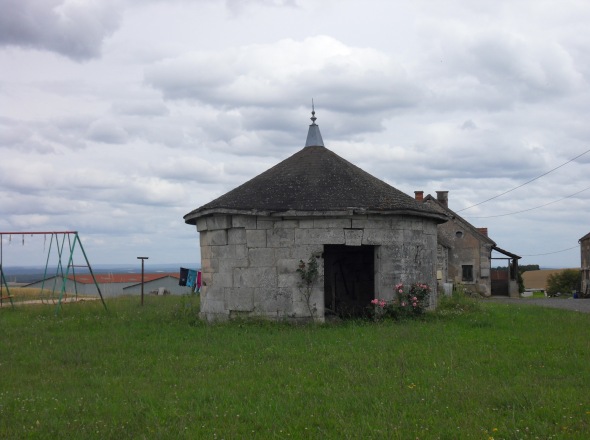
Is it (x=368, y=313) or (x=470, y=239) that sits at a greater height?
(x=470, y=239)

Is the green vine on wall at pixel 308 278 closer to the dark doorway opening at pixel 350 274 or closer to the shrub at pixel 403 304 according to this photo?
the shrub at pixel 403 304

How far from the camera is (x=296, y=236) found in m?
13.6

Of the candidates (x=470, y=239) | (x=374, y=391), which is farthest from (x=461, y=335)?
(x=470, y=239)

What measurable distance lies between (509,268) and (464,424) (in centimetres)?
3525

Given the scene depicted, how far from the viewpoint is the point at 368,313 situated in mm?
14750

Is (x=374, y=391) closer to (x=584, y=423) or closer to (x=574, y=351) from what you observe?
(x=584, y=423)

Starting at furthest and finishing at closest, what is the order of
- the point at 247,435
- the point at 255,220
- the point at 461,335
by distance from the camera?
1. the point at 255,220
2. the point at 461,335
3. the point at 247,435

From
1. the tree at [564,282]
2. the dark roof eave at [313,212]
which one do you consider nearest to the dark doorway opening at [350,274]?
the dark roof eave at [313,212]

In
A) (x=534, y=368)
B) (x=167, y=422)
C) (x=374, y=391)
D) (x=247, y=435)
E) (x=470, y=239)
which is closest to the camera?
(x=247, y=435)

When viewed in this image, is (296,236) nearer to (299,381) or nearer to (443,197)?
(299,381)

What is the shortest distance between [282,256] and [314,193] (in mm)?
1586

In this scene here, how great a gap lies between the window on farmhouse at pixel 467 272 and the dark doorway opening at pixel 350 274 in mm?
21498

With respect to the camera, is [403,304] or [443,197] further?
[443,197]

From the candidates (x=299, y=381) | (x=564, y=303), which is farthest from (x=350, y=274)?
(x=564, y=303)
